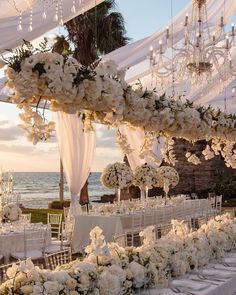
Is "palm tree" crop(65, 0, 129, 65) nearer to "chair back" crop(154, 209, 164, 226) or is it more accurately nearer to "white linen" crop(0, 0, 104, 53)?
Result: "chair back" crop(154, 209, 164, 226)

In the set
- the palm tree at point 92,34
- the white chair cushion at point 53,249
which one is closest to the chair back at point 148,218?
the white chair cushion at point 53,249

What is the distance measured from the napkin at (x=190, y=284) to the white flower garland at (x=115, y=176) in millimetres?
6300

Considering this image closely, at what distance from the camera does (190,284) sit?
3436 millimetres

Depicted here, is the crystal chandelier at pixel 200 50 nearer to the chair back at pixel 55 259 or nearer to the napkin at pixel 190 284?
the chair back at pixel 55 259

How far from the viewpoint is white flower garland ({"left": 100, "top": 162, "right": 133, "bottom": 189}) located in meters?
9.80

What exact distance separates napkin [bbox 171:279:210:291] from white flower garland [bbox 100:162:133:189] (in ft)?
20.7

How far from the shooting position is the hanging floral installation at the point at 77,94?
2832 mm

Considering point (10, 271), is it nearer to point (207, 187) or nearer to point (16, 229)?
point (16, 229)

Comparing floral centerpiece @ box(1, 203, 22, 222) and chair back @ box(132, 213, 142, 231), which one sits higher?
floral centerpiece @ box(1, 203, 22, 222)

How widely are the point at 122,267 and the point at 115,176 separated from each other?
6643 millimetres

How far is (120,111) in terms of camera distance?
3.32 m

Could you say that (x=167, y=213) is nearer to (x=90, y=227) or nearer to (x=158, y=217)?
(x=158, y=217)

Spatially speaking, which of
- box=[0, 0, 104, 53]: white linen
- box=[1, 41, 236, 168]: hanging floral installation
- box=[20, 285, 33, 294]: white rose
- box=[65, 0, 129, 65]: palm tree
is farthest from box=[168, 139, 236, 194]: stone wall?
box=[20, 285, 33, 294]: white rose

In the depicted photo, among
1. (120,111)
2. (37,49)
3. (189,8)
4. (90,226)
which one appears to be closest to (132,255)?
(120,111)
